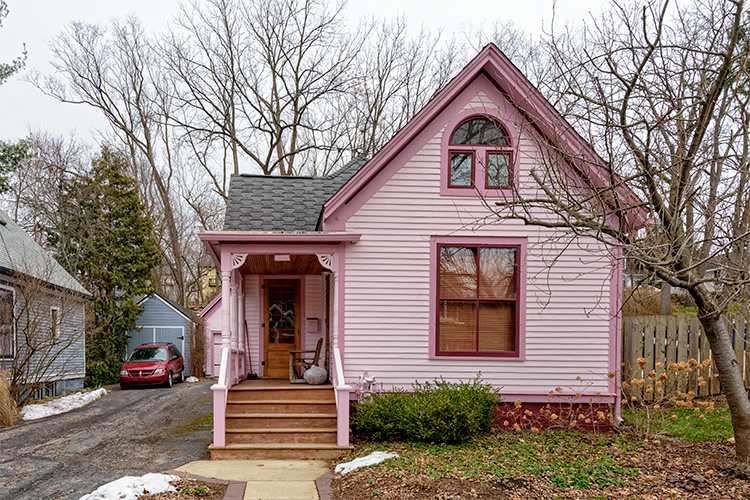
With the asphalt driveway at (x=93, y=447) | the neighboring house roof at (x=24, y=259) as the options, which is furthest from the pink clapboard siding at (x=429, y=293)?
the neighboring house roof at (x=24, y=259)

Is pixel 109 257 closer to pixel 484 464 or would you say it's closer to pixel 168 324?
pixel 168 324

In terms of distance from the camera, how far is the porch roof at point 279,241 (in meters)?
8.48

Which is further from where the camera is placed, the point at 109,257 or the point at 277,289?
the point at 109,257

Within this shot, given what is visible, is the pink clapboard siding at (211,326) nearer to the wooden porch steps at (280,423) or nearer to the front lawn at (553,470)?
the wooden porch steps at (280,423)

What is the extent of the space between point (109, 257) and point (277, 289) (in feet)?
46.9

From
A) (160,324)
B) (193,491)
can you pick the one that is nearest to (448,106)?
(193,491)

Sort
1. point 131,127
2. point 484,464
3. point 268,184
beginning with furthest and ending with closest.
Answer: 1. point 131,127
2. point 268,184
3. point 484,464

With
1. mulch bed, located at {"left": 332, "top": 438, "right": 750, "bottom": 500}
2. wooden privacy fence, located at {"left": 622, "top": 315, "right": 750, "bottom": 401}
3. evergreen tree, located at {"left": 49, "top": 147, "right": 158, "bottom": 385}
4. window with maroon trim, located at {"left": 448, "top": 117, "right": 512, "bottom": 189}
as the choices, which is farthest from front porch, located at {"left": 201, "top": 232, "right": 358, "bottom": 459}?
evergreen tree, located at {"left": 49, "top": 147, "right": 158, "bottom": 385}

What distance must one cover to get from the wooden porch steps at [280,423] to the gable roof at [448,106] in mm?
2684

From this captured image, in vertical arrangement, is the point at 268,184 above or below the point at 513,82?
below

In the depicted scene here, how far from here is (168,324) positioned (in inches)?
1021

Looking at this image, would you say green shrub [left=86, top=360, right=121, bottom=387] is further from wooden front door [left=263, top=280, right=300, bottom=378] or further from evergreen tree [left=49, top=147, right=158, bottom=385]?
wooden front door [left=263, top=280, right=300, bottom=378]

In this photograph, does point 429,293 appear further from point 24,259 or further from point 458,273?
point 24,259

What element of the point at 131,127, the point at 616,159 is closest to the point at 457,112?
the point at 616,159
